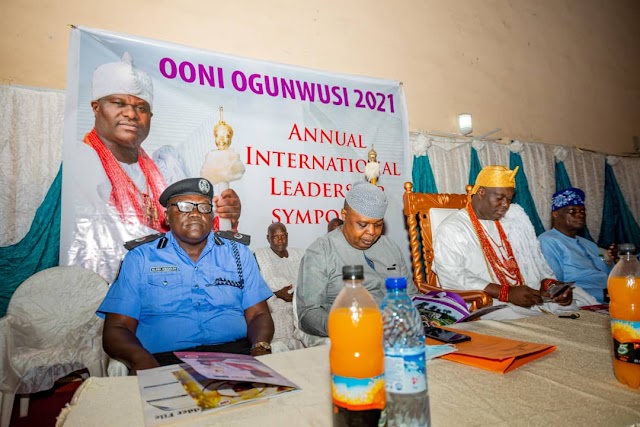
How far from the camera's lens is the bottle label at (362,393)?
57cm

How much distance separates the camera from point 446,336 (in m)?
1.25

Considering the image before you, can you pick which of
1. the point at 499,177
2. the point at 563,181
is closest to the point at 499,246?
the point at 499,177

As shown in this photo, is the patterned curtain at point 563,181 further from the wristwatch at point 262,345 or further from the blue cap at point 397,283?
the blue cap at point 397,283

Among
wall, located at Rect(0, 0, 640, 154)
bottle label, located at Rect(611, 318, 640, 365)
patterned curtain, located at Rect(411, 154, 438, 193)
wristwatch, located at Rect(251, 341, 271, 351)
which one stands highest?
wall, located at Rect(0, 0, 640, 154)

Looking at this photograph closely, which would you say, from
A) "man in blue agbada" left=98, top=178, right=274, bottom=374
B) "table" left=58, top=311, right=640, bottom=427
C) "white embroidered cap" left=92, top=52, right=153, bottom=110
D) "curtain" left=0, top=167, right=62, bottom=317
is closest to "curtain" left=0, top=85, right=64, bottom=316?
"curtain" left=0, top=167, right=62, bottom=317

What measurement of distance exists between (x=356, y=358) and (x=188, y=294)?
1465mm

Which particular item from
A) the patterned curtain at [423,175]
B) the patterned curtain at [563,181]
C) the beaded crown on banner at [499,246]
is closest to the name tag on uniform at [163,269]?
the beaded crown on banner at [499,246]

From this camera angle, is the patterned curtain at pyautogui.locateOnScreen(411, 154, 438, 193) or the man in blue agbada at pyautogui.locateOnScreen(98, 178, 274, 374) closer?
the man in blue agbada at pyautogui.locateOnScreen(98, 178, 274, 374)

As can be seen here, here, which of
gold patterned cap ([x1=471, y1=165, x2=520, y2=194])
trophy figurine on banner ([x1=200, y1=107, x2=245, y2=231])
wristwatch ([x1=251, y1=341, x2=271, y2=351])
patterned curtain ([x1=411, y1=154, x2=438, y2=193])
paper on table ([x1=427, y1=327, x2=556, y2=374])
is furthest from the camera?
patterned curtain ([x1=411, y1=154, x2=438, y2=193])

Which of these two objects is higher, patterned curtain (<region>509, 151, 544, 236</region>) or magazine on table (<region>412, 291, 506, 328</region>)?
patterned curtain (<region>509, 151, 544, 236</region>)

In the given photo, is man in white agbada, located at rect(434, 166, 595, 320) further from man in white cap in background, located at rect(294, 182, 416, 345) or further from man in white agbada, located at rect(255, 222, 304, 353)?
man in white agbada, located at rect(255, 222, 304, 353)

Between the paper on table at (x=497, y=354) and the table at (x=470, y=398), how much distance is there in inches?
0.8

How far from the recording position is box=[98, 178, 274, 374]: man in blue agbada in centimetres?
175

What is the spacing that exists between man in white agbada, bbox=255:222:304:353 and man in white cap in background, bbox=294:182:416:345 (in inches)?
45.4
